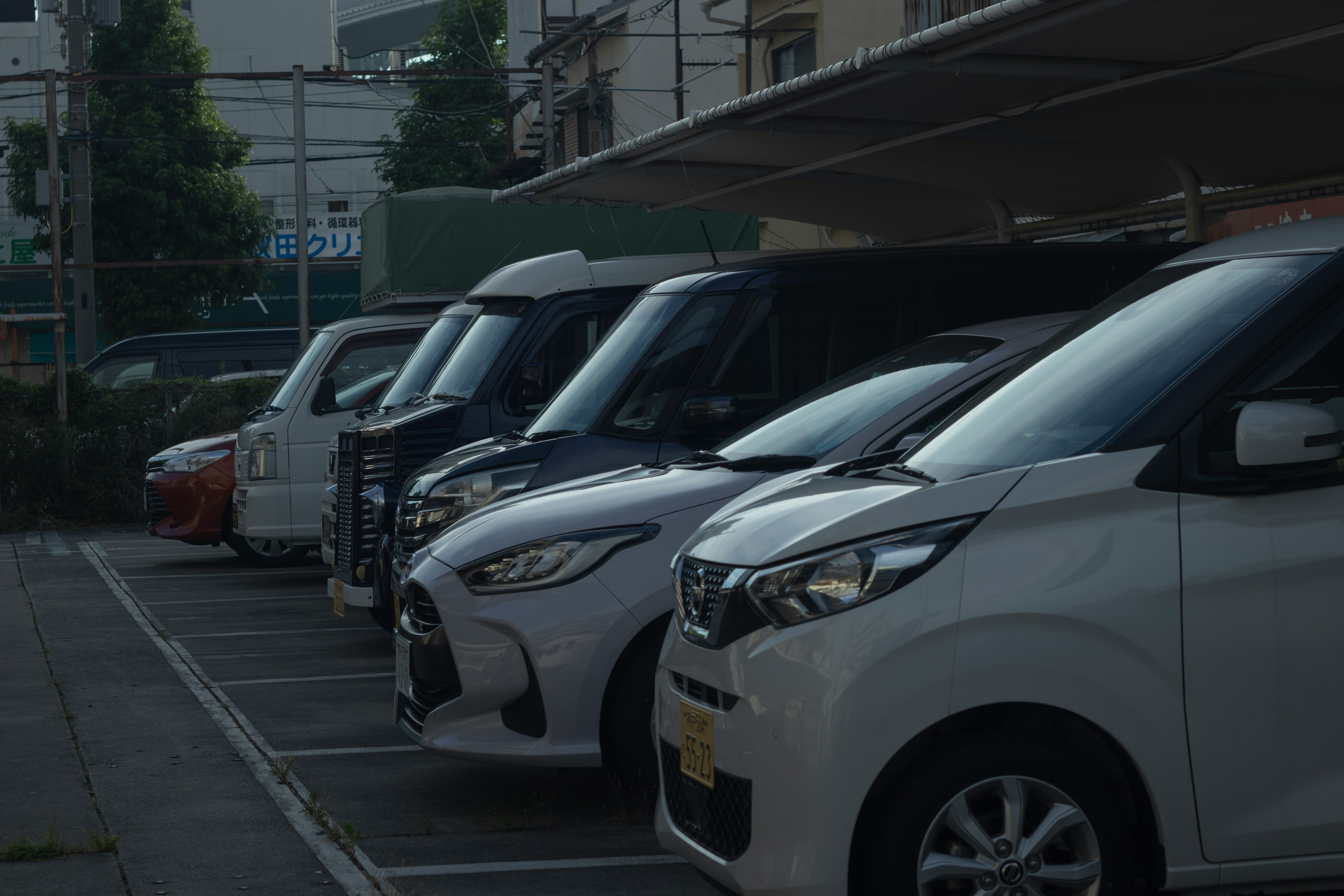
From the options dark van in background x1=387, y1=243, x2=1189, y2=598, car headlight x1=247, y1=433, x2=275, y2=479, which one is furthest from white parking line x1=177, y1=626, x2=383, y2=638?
dark van in background x1=387, y1=243, x2=1189, y2=598

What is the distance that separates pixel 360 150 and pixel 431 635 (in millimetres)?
63167

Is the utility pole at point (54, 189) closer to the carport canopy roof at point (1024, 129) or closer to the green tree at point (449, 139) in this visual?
the carport canopy roof at point (1024, 129)

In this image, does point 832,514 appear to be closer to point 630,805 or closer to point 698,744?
point 698,744

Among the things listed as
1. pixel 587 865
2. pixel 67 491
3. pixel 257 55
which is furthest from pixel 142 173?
pixel 587 865

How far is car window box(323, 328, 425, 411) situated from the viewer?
12500 mm

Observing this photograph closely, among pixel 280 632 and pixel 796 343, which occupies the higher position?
pixel 796 343

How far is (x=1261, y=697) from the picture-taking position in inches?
134

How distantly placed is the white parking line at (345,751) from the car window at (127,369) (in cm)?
1591

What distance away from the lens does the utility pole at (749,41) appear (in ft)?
71.1

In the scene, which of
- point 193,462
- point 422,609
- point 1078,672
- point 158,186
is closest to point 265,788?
point 422,609

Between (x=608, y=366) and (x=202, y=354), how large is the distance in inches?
658

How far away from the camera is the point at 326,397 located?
40.2 ft

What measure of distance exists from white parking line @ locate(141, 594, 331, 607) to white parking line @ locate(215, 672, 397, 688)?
10.7ft

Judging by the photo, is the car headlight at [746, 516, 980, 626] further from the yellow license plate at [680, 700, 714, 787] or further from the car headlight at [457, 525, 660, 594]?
the car headlight at [457, 525, 660, 594]
